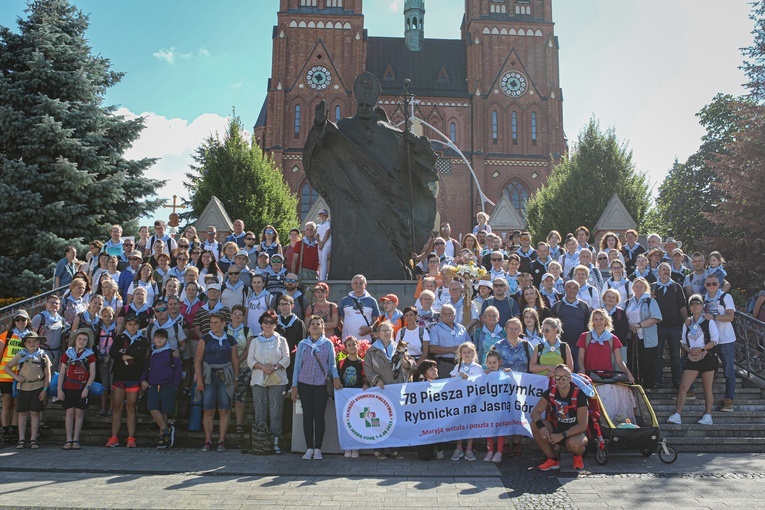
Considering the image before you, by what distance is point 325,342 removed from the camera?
8.06 m

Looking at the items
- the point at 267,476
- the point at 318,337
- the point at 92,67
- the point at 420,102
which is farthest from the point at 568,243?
the point at 420,102

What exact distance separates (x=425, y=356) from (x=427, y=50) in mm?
53152

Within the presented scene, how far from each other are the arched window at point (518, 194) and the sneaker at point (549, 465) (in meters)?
45.5

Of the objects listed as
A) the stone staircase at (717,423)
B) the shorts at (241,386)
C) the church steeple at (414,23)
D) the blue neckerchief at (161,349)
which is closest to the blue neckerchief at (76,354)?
the blue neckerchief at (161,349)

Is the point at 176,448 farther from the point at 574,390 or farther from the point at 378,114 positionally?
the point at 378,114

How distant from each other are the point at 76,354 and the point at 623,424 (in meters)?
6.90

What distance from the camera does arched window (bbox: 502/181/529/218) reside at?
51.8 m

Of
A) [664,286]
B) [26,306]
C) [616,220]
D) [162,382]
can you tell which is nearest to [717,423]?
[664,286]

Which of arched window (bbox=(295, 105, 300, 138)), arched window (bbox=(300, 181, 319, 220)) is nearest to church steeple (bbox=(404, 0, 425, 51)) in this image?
arched window (bbox=(295, 105, 300, 138))

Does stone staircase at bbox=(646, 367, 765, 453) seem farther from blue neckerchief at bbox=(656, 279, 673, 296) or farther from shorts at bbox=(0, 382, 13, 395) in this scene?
shorts at bbox=(0, 382, 13, 395)

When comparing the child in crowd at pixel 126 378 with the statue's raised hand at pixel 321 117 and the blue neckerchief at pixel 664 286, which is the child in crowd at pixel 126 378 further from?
the blue neckerchief at pixel 664 286

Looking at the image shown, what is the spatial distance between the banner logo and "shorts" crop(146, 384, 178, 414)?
2330mm

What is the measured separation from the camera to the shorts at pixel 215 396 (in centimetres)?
827

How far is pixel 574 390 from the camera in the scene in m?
7.39
